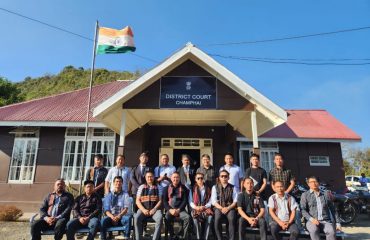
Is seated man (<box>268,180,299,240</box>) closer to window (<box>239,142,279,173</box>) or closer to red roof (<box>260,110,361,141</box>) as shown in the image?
red roof (<box>260,110,361,141</box>)

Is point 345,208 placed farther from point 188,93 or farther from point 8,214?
point 8,214

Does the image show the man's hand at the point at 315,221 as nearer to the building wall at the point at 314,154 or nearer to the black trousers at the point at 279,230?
the black trousers at the point at 279,230

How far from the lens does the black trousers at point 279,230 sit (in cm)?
502

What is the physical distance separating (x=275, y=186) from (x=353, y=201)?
4.82 meters

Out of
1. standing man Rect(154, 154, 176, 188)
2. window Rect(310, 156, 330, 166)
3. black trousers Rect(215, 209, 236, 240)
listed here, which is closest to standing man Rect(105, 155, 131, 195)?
standing man Rect(154, 154, 176, 188)

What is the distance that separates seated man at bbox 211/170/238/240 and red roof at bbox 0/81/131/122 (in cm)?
671

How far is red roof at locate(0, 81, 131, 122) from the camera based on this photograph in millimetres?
11023

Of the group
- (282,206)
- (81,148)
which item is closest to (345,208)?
(282,206)

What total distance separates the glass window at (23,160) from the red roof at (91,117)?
1.00 m

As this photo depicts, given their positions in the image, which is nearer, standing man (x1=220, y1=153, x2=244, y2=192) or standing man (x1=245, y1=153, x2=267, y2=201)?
standing man (x1=245, y1=153, x2=267, y2=201)

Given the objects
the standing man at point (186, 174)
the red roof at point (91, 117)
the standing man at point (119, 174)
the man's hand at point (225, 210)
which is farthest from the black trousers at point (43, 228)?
the red roof at point (91, 117)

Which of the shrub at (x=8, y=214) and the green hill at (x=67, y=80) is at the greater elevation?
the green hill at (x=67, y=80)

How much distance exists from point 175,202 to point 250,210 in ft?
4.58

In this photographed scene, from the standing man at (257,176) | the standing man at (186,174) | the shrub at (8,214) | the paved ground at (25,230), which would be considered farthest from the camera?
the shrub at (8,214)
